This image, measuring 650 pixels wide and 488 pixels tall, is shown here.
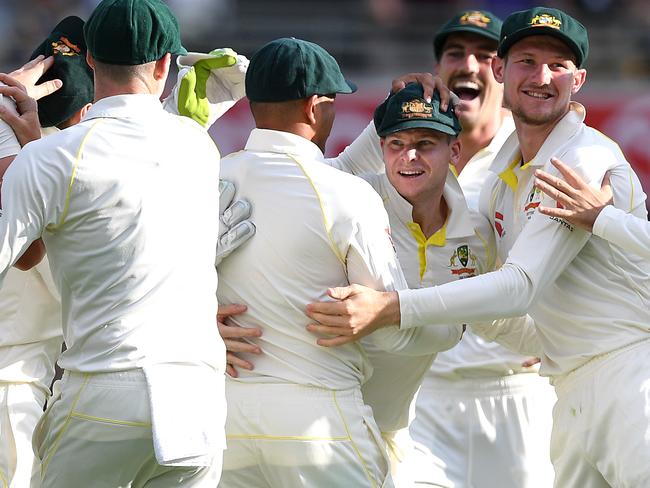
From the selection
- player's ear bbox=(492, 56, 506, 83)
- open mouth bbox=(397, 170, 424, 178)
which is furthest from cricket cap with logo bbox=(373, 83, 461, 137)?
player's ear bbox=(492, 56, 506, 83)

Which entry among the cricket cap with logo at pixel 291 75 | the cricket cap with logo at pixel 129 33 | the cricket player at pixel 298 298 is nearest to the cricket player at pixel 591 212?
the cricket player at pixel 298 298

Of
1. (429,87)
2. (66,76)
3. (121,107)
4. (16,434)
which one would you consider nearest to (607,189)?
(429,87)

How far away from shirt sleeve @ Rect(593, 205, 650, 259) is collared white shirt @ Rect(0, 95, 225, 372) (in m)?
1.40

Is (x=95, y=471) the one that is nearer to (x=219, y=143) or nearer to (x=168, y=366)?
(x=168, y=366)

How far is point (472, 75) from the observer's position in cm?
617

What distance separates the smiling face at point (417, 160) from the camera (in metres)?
4.53

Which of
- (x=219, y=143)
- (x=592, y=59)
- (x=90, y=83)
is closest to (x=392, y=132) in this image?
(x=90, y=83)

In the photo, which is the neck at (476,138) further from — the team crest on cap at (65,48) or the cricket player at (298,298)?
the team crest on cap at (65,48)

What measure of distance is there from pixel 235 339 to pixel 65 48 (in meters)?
1.39

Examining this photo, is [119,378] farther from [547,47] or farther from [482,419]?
[482,419]

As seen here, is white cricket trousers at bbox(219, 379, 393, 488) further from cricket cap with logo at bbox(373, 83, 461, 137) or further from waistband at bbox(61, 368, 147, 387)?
cricket cap with logo at bbox(373, 83, 461, 137)

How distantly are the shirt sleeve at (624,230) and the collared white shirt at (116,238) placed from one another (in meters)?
1.40

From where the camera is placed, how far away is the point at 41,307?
4.79 meters

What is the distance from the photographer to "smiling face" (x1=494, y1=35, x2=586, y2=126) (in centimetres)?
471
